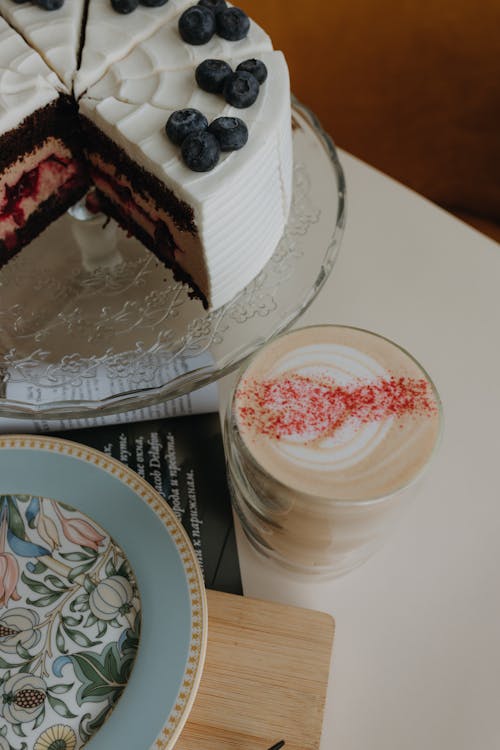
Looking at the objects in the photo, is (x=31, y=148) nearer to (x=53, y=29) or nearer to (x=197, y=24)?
(x=53, y=29)

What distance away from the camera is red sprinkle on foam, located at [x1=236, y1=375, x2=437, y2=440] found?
100cm

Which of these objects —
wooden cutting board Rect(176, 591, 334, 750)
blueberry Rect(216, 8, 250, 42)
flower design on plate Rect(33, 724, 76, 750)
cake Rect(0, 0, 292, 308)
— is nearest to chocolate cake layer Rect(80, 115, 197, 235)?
cake Rect(0, 0, 292, 308)

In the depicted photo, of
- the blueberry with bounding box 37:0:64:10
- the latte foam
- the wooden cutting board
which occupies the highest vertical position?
the blueberry with bounding box 37:0:64:10

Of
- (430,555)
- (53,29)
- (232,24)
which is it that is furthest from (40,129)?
(430,555)

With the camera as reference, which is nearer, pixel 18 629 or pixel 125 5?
pixel 18 629

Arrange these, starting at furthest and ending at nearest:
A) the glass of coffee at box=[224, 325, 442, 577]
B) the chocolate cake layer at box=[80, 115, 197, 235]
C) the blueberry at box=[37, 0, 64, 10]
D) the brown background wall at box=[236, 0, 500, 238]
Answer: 1. the brown background wall at box=[236, 0, 500, 238]
2. the blueberry at box=[37, 0, 64, 10]
3. the chocolate cake layer at box=[80, 115, 197, 235]
4. the glass of coffee at box=[224, 325, 442, 577]

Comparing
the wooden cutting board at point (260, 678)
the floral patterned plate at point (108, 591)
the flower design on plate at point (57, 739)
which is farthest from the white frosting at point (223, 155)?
the flower design on plate at point (57, 739)

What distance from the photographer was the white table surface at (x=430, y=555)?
110 cm

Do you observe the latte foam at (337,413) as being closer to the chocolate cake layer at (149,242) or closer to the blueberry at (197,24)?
the chocolate cake layer at (149,242)

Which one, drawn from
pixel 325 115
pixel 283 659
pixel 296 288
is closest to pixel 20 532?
pixel 283 659

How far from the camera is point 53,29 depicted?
1.30 m

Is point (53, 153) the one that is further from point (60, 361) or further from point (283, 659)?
point (283, 659)

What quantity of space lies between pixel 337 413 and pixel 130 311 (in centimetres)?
44

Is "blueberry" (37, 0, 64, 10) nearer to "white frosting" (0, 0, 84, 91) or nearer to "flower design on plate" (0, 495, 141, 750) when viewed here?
"white frosting" (0, 0, 84, 91)
